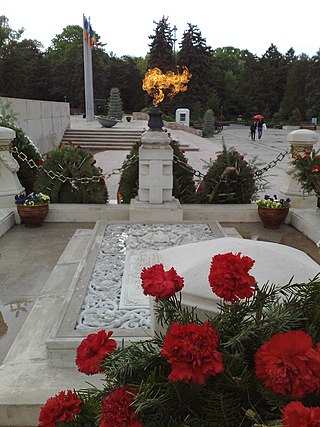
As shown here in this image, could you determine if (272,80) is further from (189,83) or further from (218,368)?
(218,368)

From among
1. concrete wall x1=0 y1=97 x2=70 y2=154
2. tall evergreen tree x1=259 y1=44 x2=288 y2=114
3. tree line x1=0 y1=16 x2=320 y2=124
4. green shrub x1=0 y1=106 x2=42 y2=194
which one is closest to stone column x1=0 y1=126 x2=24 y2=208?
green shrub x1=0 y1=106 x2=42 y2=194

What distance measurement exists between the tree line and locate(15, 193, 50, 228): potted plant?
42.8 m

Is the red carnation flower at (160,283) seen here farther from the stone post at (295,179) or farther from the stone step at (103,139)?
the stone step at (103,139)

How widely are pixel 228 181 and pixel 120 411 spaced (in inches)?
265

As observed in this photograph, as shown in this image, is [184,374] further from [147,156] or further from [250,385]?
[147,156]

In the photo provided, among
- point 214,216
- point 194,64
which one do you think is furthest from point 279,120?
point 214,216

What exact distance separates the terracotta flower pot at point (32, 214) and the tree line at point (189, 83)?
141 ft

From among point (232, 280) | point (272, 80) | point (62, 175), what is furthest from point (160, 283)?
point (272, 80)

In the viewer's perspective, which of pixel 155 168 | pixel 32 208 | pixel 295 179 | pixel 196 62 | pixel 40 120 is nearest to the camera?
pixel 32 208

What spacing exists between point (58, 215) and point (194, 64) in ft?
174

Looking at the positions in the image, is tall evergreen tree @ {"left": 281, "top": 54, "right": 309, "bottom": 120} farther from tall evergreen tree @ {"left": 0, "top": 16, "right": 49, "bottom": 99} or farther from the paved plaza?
the paved plaza

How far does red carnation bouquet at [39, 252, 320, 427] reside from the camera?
4.21 ft

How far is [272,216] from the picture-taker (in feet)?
23.3

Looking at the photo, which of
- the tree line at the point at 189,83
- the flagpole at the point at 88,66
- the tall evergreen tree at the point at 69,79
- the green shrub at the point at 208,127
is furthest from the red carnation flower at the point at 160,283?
the tall evergreen tree at the point at 69,79
